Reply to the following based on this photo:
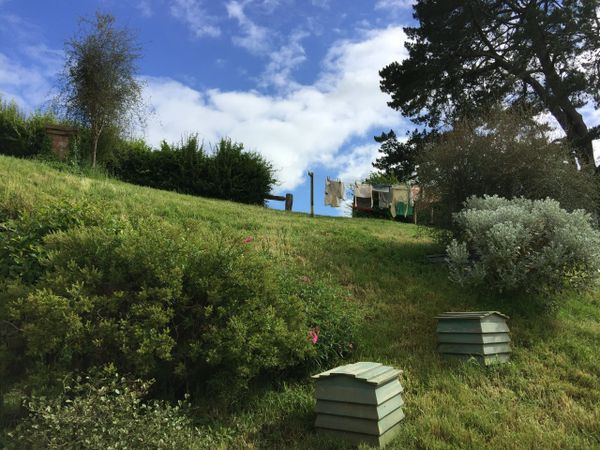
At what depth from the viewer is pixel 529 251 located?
225 inches

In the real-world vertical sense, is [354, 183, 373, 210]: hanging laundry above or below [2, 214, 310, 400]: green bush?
above

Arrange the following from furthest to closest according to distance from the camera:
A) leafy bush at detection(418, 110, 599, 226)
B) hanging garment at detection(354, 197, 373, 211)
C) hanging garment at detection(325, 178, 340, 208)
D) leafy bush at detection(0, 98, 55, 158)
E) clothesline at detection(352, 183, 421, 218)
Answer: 1. hanging garment at detection(354, 197, 373, 211)
2. hanging garment at detection(325, 178, 340, 208)
3. clothesline at detection(352, 183, 421, 218)
4. leafy bush at detection(0, 98, 55, 158)
5. leafy bush at detection(418, 110, 599, 226)

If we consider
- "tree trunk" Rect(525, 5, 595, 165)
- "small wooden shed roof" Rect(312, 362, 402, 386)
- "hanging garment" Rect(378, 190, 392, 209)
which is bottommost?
"small wooden shed roof" Rect(312, 362, 402, 386)

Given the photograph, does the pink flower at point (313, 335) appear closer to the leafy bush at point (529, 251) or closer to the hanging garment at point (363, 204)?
the leafy bush at point (529, 251)

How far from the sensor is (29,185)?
6.77m

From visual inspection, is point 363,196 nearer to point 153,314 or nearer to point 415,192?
point 415,192

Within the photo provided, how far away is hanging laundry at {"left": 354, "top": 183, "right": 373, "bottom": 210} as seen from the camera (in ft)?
51.9

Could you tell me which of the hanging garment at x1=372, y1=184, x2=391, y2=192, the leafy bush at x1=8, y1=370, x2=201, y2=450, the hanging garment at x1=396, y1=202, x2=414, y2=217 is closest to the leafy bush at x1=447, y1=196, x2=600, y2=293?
the leafy bush at x1=8, y1=370, x2=201, y2=450

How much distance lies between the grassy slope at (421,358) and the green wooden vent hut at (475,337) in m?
0.12

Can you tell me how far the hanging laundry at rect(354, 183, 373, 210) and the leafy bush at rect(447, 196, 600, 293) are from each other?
971cm

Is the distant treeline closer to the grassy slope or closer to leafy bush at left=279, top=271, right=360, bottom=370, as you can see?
the grassy slope

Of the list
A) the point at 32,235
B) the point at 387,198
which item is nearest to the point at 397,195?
the point at 387,198

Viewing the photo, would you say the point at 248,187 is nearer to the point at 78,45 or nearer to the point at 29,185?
the point at 78,45

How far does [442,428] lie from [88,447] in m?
2.16
